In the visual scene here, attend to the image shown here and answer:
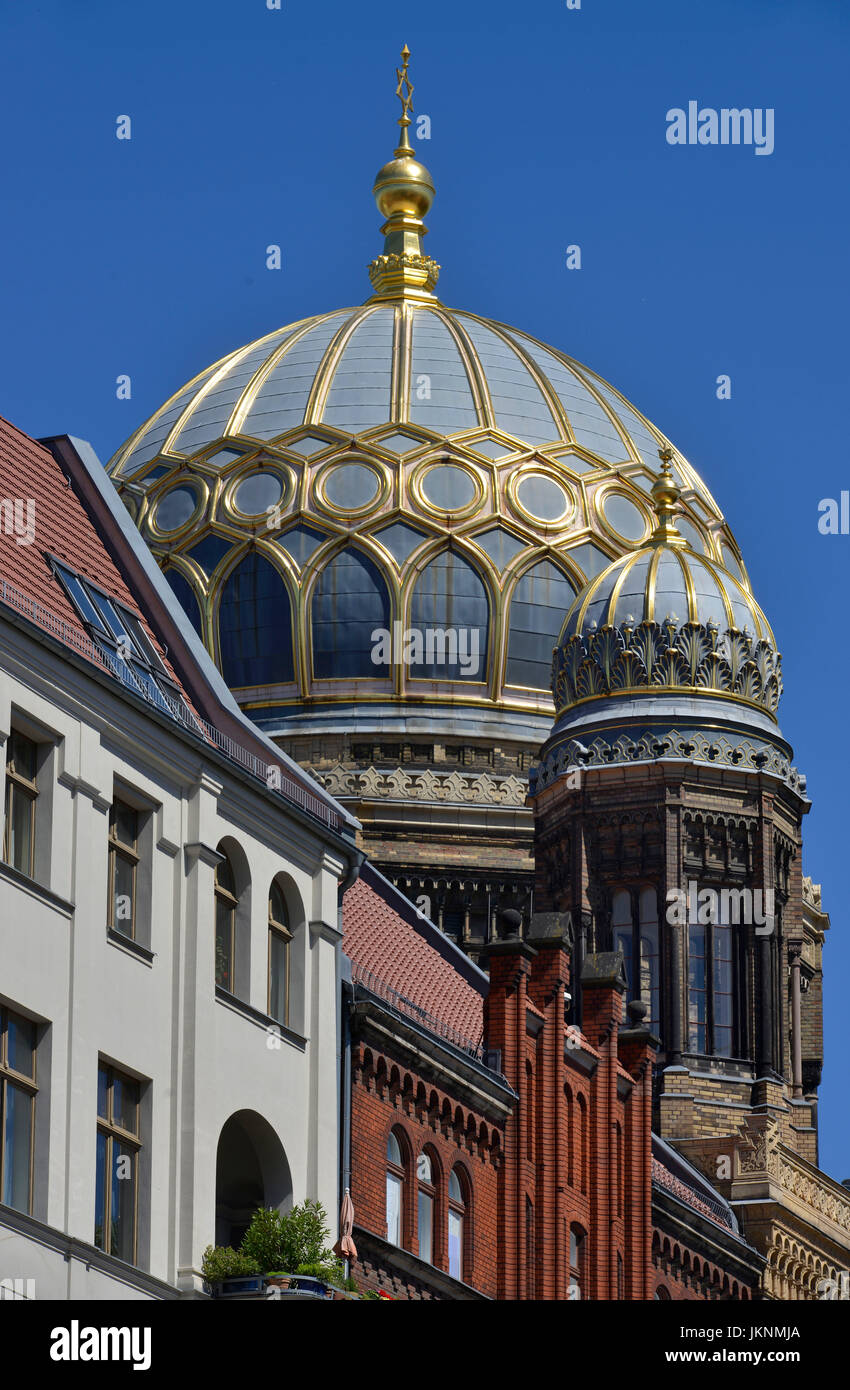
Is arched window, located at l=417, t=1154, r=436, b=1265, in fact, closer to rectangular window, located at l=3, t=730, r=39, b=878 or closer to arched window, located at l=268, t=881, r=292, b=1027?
arched window, located at l=268, t=881, r=292, b=1027

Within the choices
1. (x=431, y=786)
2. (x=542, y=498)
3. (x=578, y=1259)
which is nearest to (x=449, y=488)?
(x=542, y=498)

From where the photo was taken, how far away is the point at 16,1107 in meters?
38.9

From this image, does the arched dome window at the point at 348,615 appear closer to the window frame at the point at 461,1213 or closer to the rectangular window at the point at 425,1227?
the window frame at the point at 461,1213

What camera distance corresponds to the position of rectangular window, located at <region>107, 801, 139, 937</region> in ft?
138

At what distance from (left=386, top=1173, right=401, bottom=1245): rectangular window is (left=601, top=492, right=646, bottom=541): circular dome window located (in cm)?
4294

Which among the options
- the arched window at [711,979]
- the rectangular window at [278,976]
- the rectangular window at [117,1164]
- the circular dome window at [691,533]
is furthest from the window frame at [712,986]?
the rectangular window at [117,1164]

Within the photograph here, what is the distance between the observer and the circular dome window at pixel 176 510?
3629 inches

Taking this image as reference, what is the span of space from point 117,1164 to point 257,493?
51.8 m

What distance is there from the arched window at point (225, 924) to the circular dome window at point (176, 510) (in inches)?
1874

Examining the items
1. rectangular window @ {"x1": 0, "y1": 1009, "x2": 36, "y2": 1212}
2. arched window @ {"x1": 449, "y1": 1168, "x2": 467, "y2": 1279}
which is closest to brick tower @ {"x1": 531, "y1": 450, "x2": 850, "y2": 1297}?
arched window @ {"x1": 449, "y1": 1168, "x2": 467, "y2": 1279}

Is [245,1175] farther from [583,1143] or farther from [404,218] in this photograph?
[404,218]

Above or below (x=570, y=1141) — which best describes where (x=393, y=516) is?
above
